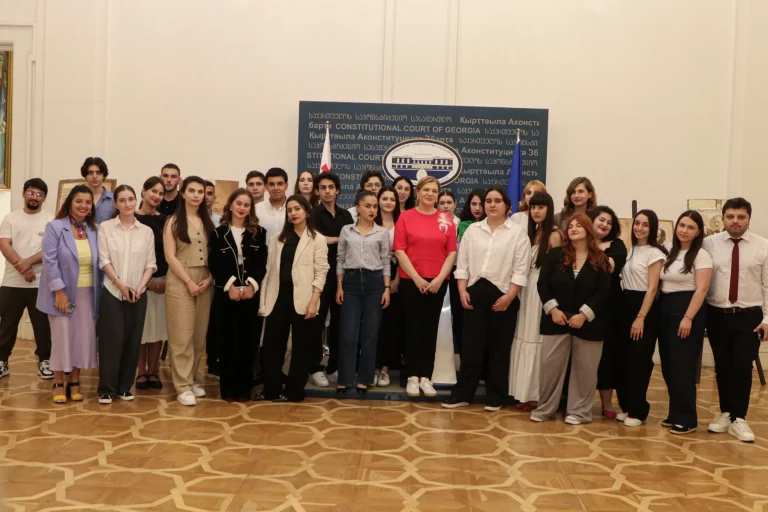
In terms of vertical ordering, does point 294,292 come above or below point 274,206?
below

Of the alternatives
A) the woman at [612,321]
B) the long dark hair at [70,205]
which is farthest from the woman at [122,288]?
the woman at [612,321]

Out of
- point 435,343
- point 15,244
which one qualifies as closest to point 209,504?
point 435,343

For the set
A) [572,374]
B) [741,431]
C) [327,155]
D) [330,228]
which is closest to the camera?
[741,431]

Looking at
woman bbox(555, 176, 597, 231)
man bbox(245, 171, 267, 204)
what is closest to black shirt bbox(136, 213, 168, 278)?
man bbox(245, 171, 267, 204)

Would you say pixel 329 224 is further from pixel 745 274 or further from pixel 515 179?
pixel 745 274

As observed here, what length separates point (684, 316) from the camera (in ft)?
15.5

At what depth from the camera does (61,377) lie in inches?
199

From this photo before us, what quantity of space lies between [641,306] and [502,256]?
3.19 ft

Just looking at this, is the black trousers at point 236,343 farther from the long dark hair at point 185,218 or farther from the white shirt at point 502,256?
the white shirt at point 502,256

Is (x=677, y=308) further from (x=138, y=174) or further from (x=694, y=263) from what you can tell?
(x=138, y=174)

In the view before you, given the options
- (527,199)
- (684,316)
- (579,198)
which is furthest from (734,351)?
(527,199)

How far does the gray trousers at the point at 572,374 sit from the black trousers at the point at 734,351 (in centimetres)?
79

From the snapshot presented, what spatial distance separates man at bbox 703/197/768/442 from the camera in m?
4.74

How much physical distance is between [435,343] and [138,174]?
3.93 m
